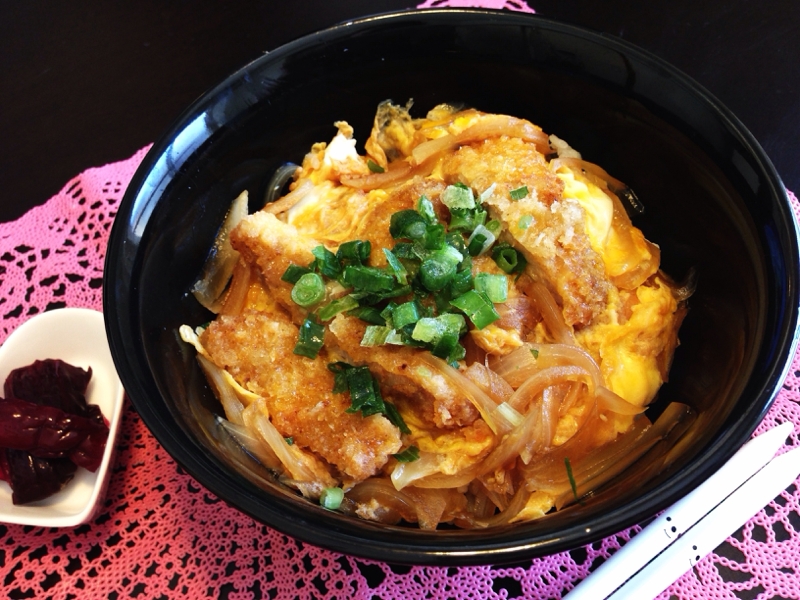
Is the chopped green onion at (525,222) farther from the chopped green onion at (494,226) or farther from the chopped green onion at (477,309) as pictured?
the chopped green onion at (477,309)

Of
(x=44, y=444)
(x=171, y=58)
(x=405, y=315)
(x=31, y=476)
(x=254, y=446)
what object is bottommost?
(x=31, y=476)

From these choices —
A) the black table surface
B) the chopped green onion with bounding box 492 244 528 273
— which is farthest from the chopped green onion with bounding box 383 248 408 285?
the black table surface

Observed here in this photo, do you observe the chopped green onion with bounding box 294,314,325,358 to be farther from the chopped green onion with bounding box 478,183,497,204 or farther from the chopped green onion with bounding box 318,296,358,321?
the chopped green onion with bounding box 478,183,497,204

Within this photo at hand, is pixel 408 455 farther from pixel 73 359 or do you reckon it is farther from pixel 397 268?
pixel 73 359

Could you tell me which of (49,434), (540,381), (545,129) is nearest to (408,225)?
(540,381)

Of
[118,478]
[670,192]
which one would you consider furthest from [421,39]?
[118,478]

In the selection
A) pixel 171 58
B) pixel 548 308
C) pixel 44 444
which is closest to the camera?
pixel 548 308
